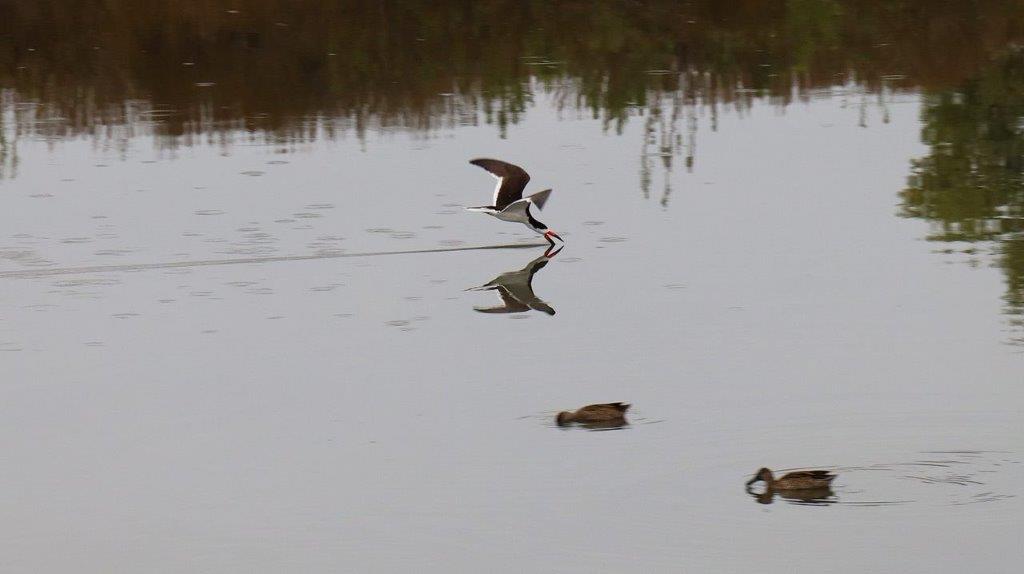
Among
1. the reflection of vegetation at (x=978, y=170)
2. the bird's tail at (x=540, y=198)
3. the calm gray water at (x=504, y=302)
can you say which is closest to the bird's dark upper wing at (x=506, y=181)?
the bird's tail at (x=540, y=198)

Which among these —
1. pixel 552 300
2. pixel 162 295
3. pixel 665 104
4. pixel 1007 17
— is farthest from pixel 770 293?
pixel 1007 17

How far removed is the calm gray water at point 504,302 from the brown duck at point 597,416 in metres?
0.09

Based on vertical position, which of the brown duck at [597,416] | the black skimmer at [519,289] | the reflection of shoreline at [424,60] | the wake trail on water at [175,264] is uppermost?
the reflection of shoreline at [424,60]

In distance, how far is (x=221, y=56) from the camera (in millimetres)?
22938

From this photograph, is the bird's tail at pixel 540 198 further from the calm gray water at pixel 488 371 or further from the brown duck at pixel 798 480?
the brown duck at pixel 798 480

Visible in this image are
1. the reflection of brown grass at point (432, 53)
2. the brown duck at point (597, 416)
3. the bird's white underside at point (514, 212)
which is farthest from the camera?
the reflection of brown grass at point (432, 53)

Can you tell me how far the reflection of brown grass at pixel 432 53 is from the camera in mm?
20406

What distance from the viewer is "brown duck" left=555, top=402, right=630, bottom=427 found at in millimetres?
9773

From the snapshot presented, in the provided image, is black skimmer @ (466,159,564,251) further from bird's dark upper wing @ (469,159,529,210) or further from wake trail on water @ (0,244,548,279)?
wake trail on water @ (0,244,548,279)

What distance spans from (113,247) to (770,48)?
11058 mm

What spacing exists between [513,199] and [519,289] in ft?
5.39

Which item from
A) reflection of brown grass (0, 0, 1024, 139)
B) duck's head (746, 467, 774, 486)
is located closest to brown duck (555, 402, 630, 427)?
duck's head (746, 467, 774, 486)

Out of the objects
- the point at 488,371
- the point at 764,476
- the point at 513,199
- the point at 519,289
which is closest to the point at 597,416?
the point at 764,476

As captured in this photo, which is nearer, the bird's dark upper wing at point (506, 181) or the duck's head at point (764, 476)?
the duck's head at point (764, 476)
